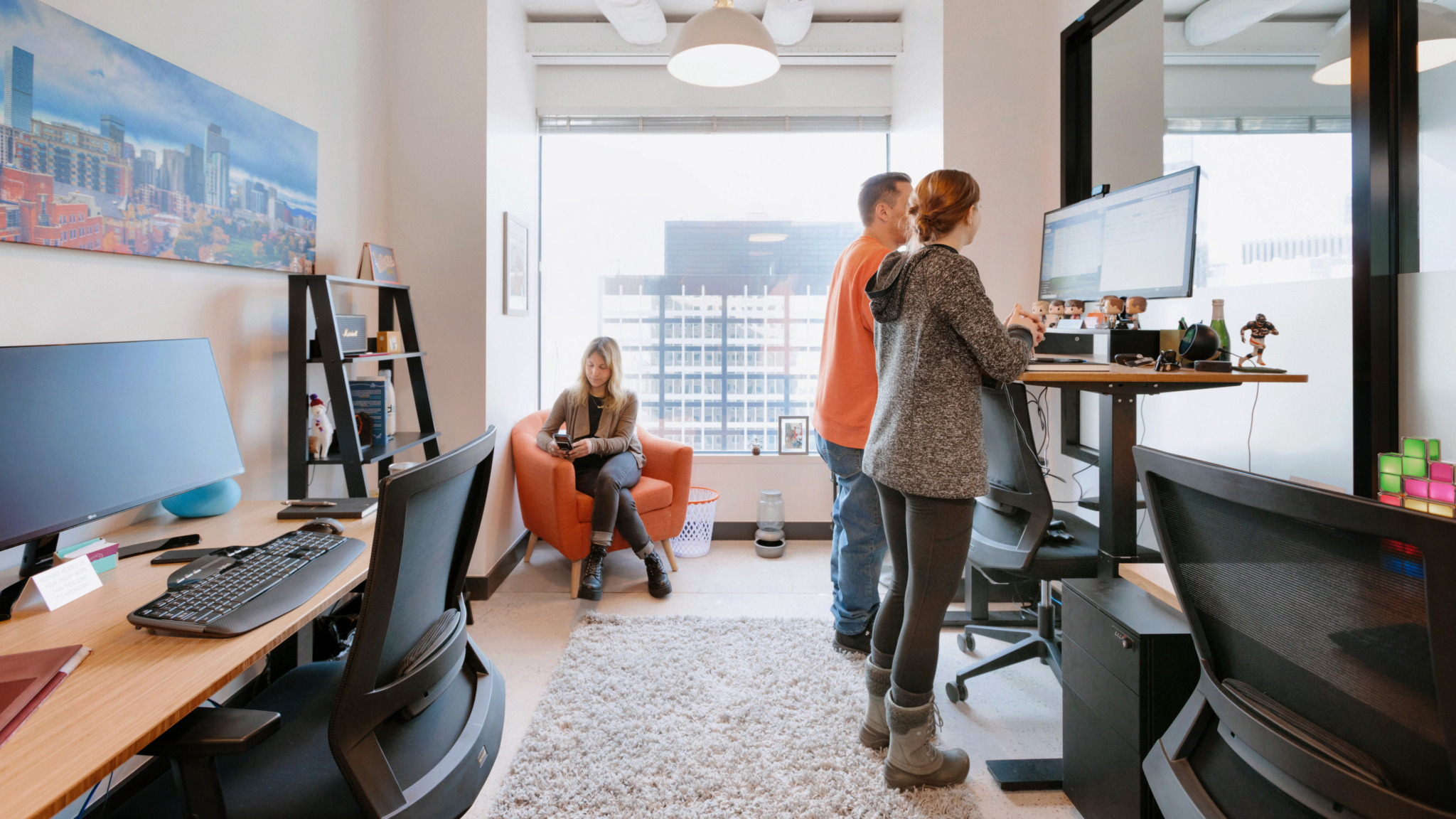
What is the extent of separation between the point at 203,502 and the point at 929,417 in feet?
5.72

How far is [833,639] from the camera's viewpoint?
2.44 m

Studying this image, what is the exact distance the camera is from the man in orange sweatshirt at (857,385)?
6.98 ft

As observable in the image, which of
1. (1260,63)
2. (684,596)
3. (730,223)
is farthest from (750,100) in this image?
(684,596)

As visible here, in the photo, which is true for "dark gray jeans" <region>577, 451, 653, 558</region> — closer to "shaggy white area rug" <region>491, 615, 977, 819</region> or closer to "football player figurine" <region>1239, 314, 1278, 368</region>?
"shaggy white area rug" <region>491, 615, 977, 819</region>

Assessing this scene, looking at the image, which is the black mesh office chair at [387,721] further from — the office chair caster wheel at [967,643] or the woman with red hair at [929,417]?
the office chair caster wheel at [967,643]

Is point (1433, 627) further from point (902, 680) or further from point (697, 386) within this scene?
point (697, 386)

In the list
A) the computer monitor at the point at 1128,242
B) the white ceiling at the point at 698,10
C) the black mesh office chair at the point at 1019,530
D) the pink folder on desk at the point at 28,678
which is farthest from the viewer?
the white ceiling at the point at 698,10

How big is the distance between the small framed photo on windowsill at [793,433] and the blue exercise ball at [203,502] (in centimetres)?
270

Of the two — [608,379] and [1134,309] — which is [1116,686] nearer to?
[1134,309]

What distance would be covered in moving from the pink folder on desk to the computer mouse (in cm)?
56

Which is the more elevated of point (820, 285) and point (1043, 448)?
point (820, 285)

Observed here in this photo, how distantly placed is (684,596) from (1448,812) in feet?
8.19

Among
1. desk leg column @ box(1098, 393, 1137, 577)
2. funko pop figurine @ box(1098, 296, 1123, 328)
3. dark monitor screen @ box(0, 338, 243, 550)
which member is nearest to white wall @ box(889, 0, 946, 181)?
funko pop figurine @ box(1098, 296, 1123, 328)

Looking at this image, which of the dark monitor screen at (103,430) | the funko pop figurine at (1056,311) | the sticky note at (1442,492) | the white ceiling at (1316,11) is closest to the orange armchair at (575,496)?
the dark monitor screen at (103,430)
